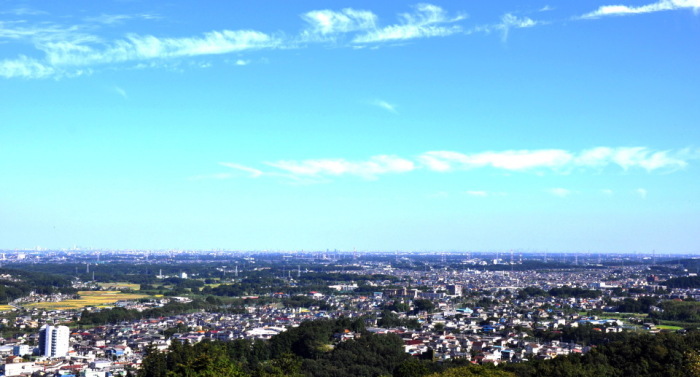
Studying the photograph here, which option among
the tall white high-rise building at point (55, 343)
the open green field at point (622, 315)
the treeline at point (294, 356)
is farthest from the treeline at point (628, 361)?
the open green field at point (622, 315)

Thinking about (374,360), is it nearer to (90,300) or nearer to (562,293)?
(90,300)

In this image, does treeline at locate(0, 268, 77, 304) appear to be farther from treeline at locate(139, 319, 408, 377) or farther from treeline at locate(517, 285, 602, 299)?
treeline at locate(517, 285, 602, 299)

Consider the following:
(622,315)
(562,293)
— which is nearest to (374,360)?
(622,315)

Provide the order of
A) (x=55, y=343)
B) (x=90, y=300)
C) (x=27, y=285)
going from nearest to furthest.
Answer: (x=55, y=343), (x=90, y=300), (x=27, y=285)

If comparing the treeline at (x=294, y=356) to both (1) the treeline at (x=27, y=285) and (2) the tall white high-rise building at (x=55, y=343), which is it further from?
(1) the treeline at (x=27, y=285)

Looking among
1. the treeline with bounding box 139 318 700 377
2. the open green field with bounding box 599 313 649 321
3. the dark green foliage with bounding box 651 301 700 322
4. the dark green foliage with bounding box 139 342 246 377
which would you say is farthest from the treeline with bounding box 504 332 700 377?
the open green field with bounding box 599 313 649 321

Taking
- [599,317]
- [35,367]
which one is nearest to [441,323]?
[599,317]

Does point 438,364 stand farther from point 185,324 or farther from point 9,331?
point 9,331
